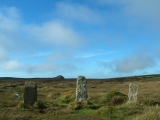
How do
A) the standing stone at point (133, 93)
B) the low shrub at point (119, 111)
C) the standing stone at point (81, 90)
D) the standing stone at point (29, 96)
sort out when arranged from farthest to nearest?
the standing stone at point (81, 90) → the standing stone at point (133, 93) → the standing stone at point (29, 96) → the low shrub at point (119, 111)

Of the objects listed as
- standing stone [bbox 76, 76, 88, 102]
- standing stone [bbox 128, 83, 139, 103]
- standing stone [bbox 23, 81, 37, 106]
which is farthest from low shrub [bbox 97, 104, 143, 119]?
standing stone [bbox 76, 76, 88, 102]

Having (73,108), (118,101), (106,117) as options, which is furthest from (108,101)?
(106,117)

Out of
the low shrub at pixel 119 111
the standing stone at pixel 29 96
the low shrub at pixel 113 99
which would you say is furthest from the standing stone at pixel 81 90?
the low shrub at pixel 119 111

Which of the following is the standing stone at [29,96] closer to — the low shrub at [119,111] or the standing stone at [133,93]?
the low shrub at [119,111]

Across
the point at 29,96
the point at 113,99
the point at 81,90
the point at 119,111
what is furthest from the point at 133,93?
the point at 29,96

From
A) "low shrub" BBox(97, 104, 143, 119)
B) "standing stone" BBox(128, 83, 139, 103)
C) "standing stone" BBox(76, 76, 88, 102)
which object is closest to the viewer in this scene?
"low shrub" BBox(97, 104, 143, 119)

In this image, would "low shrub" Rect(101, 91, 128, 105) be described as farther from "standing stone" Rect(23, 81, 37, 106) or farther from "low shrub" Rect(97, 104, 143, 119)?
"standing stone" Rect(23, 81, 37, 106)

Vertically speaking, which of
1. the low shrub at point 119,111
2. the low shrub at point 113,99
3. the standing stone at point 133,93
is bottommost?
the low shrub at point 119,111

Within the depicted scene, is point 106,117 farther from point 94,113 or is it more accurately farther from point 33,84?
point 33,84

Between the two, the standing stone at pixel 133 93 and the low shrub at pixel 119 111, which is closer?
the low shrub at pixel 119 111

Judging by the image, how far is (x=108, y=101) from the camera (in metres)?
26.6

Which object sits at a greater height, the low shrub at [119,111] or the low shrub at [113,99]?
the low shrub at [113,99]

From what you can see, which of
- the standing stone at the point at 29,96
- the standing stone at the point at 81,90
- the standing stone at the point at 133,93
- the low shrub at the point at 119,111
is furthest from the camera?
the standing stone at the point at 81,90

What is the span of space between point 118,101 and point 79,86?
4.12 meters
